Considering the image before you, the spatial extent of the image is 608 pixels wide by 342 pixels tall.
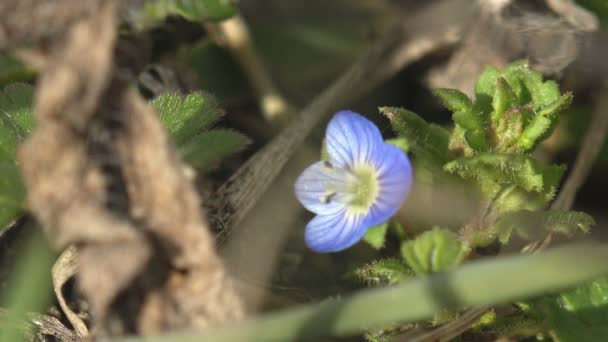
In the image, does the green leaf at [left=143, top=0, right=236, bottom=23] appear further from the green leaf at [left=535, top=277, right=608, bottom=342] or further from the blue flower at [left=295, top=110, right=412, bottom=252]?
the green leaf at [left=535, top=277, right=608, bottom=342]

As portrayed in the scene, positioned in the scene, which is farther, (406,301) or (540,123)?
(540,123)

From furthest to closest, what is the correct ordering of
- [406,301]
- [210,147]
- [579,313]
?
[579,313] → [210,147] → [406,301]

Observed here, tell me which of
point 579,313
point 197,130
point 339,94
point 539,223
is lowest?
point 579,313

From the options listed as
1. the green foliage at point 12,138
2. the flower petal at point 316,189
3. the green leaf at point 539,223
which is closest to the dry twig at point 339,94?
the flower petal at point 316,189

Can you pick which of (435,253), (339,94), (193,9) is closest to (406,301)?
(435,253)

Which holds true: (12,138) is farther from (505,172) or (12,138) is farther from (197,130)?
(505,172)

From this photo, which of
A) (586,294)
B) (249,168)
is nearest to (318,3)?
(249,168)

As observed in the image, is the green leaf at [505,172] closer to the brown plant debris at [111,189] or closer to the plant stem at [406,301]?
the plant stem at [406,301]

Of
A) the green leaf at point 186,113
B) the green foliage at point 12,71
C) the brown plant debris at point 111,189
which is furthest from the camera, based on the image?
the green foliage at point 12,71
